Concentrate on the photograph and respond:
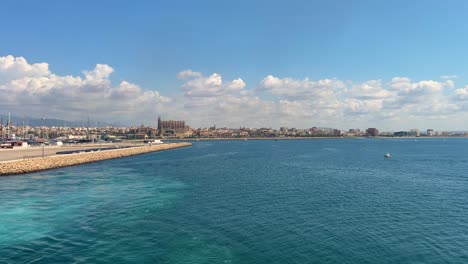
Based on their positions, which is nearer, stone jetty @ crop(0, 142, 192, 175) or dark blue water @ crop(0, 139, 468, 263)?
dark blue water @ crop(0, 139, 468, 263)

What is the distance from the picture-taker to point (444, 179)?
173 feet

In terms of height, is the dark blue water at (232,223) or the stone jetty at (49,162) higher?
the stone jetty at (49,162)

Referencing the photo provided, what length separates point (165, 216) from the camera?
28.7 metres

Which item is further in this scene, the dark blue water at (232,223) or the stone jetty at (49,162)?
the stone jetty at (49,162)

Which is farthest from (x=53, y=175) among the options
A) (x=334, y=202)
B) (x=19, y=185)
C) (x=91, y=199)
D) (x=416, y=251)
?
(x=416, y=251)

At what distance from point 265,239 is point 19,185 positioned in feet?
123

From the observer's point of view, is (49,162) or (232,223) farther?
(49,162)

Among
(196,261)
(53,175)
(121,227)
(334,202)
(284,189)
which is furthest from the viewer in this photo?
(53,175)

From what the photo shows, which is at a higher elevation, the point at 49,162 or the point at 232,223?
the point at 49,162

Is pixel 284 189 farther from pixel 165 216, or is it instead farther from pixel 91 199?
pixel 91 199

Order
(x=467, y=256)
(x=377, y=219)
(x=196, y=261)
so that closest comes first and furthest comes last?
(x=196, y=261)
(x=467, y=256)
(x=377, y=219)

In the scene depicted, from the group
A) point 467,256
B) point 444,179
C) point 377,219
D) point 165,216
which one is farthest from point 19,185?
point 444,179

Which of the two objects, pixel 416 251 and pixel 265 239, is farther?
pixel 265 239

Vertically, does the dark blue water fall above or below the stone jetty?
below
